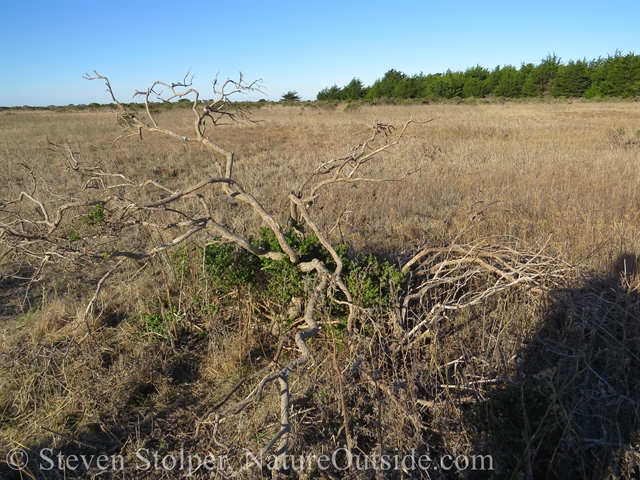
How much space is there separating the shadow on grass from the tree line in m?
38.2

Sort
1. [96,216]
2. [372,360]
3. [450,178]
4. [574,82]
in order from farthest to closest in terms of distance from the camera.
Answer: [574,82], [450,178], [96,216], [372,360]

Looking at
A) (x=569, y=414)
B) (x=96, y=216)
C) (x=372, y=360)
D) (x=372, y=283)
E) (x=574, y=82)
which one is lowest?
(x=569, y=414)

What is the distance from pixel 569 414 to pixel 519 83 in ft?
157

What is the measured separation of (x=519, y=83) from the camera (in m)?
42.4

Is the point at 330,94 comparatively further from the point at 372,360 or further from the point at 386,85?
the point at 372,360

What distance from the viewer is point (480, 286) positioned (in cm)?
340

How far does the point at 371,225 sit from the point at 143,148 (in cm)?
924

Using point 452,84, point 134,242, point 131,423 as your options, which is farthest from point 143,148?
point 452,84

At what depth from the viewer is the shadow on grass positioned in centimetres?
194

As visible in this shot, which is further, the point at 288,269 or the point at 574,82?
the point at 574,82

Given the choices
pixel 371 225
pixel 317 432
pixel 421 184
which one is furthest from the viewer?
pixel 421 184

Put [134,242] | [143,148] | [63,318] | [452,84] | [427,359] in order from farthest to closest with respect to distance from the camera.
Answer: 1. [452,84]
2. [143,148]
3. [134,242]
4. [63,318]
5. [427,359]

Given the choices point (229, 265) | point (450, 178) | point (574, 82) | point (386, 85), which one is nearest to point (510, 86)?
point (574, 82)

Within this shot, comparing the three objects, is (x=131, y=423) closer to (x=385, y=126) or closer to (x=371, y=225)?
(x=385, y=126)
